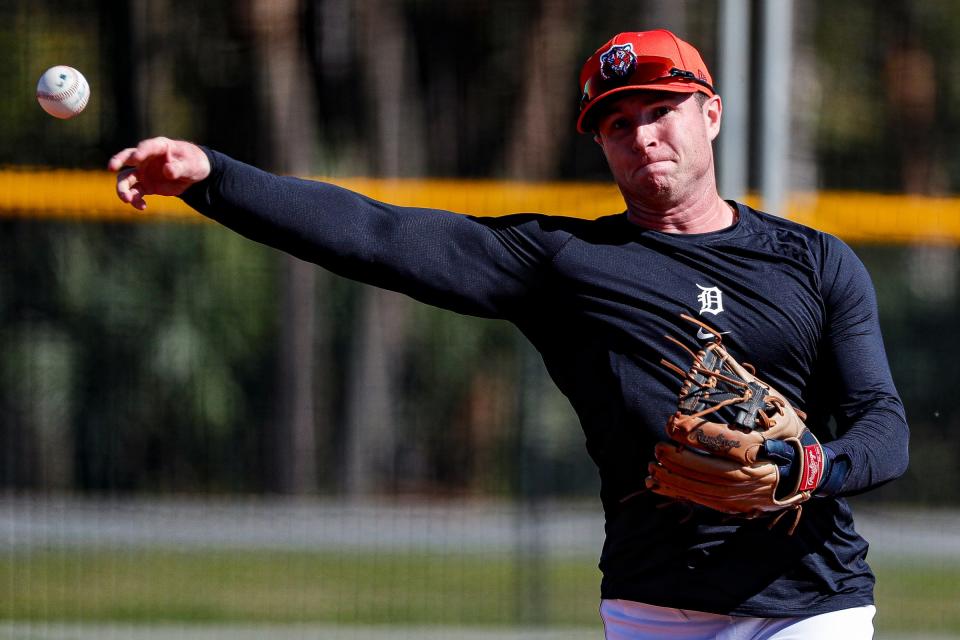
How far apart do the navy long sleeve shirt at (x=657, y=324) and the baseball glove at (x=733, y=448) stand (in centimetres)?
10

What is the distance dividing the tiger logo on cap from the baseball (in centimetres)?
121

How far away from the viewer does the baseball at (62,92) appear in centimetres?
322

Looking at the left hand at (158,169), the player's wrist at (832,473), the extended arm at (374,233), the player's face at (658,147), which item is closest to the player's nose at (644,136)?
the player's face at (658,147)

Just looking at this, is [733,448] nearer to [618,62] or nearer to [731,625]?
[731,625]

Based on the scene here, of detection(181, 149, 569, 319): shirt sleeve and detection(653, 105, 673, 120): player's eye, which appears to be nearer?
detection(181, 149, 569, 319): shirt sleeve

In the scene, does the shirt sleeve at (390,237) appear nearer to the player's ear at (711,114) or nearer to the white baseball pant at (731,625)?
the player's ear at (711,114)

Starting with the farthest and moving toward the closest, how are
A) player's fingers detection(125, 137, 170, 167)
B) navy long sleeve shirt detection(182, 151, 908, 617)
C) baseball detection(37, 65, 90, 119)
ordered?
baseball detection(37, 65, 90, 119)
navy long sleeve shirt detection(182, 151, 908, 617)
player's fingers detection(125, 137, 170, 167)

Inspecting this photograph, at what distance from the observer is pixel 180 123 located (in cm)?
758

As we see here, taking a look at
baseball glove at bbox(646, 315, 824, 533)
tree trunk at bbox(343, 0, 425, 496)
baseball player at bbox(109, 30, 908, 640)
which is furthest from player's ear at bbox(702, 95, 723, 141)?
tree trunk at bbox(343, 0, 425, 496)

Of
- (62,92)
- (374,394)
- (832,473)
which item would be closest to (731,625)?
(832,473)

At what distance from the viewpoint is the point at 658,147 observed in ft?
10.2

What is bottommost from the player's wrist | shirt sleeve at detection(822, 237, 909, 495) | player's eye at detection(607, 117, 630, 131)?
the player's wrist

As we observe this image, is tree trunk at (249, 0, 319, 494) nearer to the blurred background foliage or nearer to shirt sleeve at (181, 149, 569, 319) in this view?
the blurred background foliage

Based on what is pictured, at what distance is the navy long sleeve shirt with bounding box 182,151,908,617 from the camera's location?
3010mm
